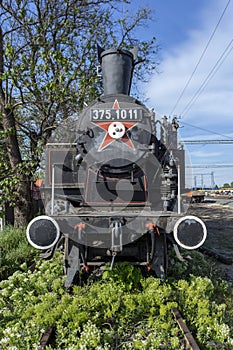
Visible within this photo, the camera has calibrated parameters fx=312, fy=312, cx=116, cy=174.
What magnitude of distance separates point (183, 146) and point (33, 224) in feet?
9.40

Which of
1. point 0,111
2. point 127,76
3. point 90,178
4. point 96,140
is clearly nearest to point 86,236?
point 90,178

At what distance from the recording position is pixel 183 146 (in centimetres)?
530

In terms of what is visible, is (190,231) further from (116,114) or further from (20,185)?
(20,185)

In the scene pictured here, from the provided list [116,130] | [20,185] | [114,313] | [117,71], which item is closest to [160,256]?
[114,313]

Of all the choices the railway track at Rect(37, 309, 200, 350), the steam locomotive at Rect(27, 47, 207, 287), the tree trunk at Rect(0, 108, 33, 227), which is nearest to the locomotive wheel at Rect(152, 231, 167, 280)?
the steam locomotive at Rect(27, 47, 207, 287)

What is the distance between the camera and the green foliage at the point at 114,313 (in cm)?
307

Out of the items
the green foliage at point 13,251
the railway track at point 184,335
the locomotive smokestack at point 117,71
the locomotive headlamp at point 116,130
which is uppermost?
the locomotive smokestack at point 117,71

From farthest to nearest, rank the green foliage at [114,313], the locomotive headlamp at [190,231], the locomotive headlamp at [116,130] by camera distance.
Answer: the locomotive headlamp at [116,130]
the locomotive headlamp at [190,231]
the green foliage at [114,313]

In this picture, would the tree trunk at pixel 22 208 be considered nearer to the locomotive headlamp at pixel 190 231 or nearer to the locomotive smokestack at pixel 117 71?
the locomotive smokestack at pixel 117 71

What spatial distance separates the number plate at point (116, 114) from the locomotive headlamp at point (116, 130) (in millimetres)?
111

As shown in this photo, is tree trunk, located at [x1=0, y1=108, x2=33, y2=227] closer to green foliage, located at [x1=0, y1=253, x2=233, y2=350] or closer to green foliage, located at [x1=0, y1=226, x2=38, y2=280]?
green foliage, located at [x1=0, y1=226, x2=38, y2=280]

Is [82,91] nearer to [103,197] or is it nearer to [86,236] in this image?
[103,197]

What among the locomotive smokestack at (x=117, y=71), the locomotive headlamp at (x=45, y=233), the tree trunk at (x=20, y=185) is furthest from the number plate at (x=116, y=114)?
the tree trunk at (x=20, y=185)

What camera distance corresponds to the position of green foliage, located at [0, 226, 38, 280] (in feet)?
17.9
